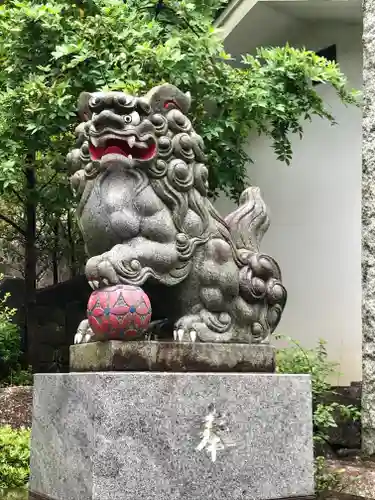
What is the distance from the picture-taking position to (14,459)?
4.42 m

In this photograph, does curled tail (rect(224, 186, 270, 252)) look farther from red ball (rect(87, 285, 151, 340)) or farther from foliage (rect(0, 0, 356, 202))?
foliage (rect(0, 0, 356, 202))

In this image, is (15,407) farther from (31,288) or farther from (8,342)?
(31,288)

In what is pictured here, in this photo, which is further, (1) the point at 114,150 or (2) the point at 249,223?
(2) the point at 249,223

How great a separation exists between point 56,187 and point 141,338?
475cm

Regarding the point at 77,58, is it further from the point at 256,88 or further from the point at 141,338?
the point at 141,338

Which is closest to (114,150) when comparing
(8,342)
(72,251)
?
(8,342)

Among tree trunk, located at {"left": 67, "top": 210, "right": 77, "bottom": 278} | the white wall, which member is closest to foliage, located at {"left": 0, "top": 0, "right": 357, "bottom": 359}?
the white wall

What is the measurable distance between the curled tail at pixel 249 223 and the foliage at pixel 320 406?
138cm

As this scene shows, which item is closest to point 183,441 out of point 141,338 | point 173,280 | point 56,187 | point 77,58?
point 141,338

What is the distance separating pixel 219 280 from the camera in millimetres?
3055

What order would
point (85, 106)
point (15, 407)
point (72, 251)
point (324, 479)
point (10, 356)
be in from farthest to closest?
point (72, 251), point (10, 356), point (15, 407), point (324, 479), point (85, 106)

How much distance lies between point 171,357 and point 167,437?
0.36m

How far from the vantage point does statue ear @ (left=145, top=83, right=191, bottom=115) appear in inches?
120

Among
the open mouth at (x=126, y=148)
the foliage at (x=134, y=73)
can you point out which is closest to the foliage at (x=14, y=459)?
the foliage at (x=134, y=73)
